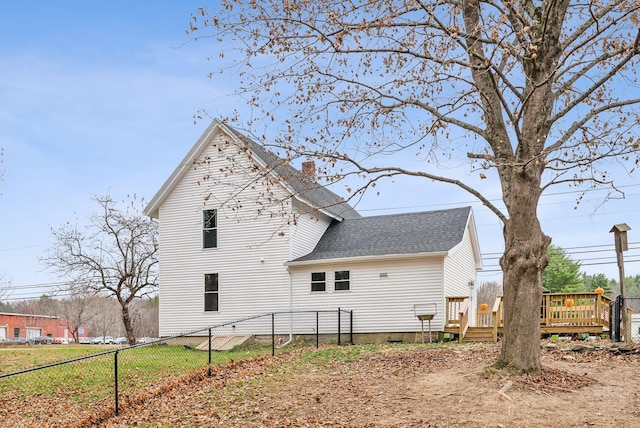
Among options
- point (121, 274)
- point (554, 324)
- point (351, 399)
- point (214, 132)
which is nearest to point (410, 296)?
point (554, 324)

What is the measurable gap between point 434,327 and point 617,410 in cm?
1126

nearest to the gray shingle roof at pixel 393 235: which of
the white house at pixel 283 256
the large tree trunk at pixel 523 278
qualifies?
the white house at pixel 283 256

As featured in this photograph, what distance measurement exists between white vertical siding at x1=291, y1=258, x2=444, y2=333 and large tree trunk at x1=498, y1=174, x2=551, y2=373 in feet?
31.1

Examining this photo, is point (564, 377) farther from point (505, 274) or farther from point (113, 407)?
point (113, 407)

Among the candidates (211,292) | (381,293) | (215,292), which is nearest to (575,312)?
(381,293)

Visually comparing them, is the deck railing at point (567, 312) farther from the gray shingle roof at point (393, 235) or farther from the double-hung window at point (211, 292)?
the double-hung window at point (211, 292)

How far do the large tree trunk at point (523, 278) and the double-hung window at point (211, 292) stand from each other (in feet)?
45.9

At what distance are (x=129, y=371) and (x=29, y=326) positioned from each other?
53.6m

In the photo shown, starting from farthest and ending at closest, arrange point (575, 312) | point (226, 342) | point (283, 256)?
point (283, 256) → point (226, 342) → point (575, 312)

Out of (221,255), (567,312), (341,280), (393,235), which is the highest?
(393,235)

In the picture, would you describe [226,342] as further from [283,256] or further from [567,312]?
[567,312]

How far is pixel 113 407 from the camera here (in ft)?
32.6

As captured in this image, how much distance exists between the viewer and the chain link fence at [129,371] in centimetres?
1027

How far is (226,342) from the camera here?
2092cm
